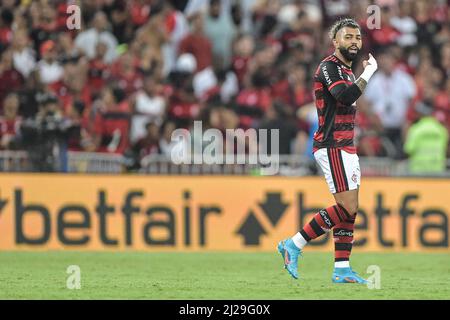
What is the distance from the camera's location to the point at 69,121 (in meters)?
18.3

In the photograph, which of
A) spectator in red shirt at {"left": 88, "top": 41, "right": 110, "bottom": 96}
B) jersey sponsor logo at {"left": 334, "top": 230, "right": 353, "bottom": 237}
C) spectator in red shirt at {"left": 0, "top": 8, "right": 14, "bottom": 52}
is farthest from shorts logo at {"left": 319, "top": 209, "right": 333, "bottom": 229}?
spectator in red shirt at {"left": 0, "top": 8, "right": 14, "bottom": 52}

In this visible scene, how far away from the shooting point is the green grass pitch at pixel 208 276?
11.2 meters

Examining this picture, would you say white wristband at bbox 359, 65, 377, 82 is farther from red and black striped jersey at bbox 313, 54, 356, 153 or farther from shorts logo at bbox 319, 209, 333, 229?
shorts logo at bbox 319, 209, 333, 229

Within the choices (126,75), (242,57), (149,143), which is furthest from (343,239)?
(242,57)

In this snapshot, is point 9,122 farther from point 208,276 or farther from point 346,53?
point 346,53

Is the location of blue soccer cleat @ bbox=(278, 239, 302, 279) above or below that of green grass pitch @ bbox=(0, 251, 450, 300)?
above

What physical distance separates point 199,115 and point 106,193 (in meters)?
2.51

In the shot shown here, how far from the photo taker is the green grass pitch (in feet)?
36.9

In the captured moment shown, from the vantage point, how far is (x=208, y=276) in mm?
13266

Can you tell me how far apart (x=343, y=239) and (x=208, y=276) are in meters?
2.00

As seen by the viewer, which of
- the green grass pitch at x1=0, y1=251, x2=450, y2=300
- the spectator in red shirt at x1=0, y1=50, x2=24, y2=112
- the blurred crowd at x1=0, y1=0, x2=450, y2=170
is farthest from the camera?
the spectator in red shirt at x1=0, y1=50, x2=24, y2=112

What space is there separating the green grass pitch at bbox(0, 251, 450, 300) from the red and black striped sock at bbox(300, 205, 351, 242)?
546 millimetres

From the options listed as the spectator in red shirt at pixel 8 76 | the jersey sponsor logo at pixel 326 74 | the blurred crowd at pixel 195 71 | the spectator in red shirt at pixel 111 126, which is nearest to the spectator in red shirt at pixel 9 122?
the blurred crowd at pixel 195 71
